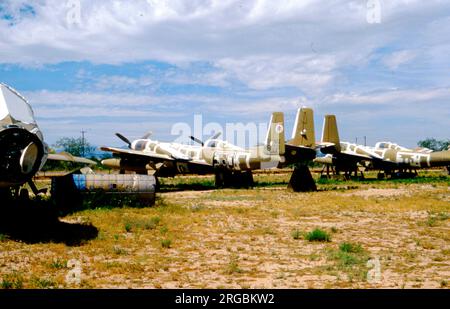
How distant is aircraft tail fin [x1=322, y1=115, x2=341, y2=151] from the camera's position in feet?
114

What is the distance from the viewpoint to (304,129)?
91.2ft

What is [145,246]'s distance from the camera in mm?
10344

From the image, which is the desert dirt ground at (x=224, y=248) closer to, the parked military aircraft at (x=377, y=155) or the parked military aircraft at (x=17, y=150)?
the parked military aircraft at (x=17, y=150)

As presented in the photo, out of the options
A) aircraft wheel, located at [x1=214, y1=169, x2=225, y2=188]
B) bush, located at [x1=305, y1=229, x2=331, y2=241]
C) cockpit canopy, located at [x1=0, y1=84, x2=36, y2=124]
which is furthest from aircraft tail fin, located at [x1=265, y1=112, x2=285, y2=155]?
cockpit canopy, located at [x1=0, y1=84, x2=36, y2=124]

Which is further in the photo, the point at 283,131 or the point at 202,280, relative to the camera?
the point at 283,131

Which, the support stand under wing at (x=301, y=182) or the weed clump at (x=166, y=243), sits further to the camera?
the support stand under wing at (x=301, y=182)

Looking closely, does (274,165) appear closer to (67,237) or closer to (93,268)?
(67,237)

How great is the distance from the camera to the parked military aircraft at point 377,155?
115 feet

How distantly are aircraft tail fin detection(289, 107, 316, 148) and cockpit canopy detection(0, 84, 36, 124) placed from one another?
1855 cm

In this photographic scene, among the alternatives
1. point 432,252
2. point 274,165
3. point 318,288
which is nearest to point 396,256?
point 432,252

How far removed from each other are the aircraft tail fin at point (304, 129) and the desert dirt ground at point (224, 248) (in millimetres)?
10711

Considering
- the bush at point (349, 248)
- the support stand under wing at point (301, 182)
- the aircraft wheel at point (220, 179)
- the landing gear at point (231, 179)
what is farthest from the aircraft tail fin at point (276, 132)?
the bush at point (349, 248)

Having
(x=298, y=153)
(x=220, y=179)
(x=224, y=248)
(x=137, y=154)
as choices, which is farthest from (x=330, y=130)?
(x=224, y=248)
